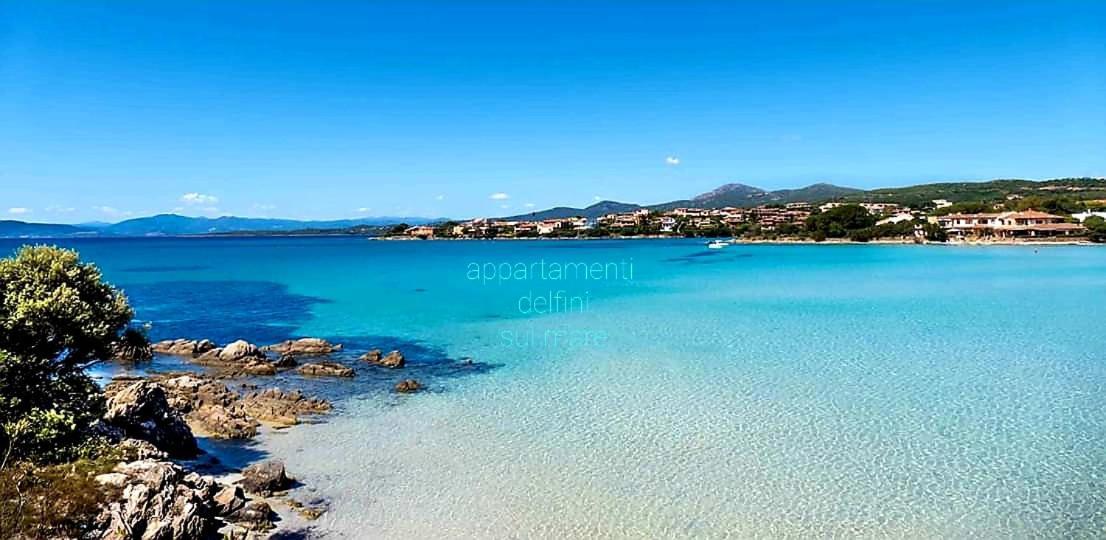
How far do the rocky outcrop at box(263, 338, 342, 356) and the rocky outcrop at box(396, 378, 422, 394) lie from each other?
21.7 feet

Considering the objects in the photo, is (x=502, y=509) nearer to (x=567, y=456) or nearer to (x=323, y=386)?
(x=567, y=456)

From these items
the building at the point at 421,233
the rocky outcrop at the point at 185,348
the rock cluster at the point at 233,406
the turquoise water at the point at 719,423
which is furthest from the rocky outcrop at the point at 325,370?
the building at the point at 421,233

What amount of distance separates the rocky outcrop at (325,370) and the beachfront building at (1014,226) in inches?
4067

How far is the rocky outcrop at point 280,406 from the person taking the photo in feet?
49.6

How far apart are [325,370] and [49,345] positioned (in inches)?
375

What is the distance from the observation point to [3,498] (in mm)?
7617

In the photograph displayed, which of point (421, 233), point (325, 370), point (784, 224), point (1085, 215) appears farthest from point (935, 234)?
point (421, 233)

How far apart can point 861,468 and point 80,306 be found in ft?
46.3

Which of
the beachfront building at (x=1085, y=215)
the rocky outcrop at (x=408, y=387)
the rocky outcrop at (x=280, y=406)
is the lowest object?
the rocky outcrop at (x=408, y=387)

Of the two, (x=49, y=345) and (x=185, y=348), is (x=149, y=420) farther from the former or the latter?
(x=185, y=348)

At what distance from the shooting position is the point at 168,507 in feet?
27.3

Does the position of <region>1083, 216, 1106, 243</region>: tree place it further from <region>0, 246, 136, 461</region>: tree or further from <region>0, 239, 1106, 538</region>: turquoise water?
<region>0, 246, 136, 461</region>: tree

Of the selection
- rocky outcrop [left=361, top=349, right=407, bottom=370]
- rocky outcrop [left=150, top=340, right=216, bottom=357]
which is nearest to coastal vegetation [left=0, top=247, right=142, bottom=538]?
rocky outcrop [left=361, top=349, right=407, bottom=370]

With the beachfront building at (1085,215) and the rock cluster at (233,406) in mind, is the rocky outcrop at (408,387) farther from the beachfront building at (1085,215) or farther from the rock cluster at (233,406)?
the beachfront building at (1085,215)
